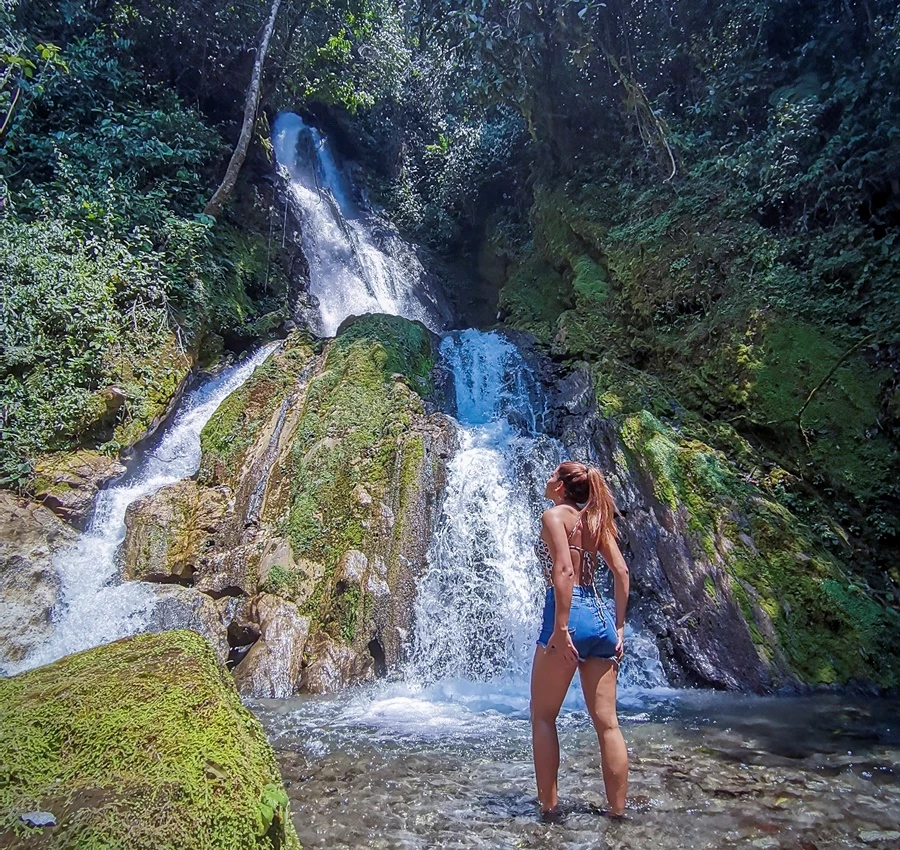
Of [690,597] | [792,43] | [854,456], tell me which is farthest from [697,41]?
[690,597]

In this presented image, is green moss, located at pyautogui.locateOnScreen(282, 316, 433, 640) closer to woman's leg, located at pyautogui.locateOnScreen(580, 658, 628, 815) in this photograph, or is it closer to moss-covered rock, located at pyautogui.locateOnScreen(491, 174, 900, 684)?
moss-covered rock, located at pyautogui.locateOnScreen(491, 174, 900, 684)

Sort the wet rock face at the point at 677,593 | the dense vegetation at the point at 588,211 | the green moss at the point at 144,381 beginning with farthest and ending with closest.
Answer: the green moss at the point at 144,381 < the dense vegetation at the point at 588,211 < the wet rock face at the point at 677,593

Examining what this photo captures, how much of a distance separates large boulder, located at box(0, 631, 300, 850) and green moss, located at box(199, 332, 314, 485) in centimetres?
742

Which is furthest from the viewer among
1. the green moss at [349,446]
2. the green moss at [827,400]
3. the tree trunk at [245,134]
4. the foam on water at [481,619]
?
the tree trunk at [245,134]

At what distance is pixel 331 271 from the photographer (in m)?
18.3

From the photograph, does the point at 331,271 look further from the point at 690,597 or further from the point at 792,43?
the point at 690,597

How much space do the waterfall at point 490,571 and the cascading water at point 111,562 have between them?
355 centimetres

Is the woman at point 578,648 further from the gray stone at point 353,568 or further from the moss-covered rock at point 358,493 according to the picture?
the gray stone at point 353,568

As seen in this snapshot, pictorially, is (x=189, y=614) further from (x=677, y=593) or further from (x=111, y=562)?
(x=677, y=593)

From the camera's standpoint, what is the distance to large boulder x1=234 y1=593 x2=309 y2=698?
6.78 metres

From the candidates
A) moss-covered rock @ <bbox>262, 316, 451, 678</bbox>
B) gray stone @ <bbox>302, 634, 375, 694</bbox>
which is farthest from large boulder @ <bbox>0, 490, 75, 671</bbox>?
gray stone @ <bbox>302, 634, 375, 694</bbox>

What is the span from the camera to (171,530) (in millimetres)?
8875

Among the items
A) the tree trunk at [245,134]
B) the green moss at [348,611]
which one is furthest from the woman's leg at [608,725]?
the tree trunk at [245,134]

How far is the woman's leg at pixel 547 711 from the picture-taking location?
128 inches
